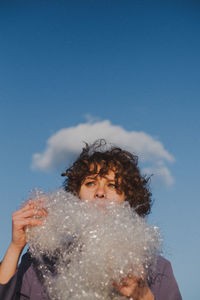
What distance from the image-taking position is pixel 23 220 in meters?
1.81

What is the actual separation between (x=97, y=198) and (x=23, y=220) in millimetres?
557

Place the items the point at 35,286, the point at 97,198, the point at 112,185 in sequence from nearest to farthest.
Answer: the point at 35,286, the point at 97,198, the point at 112,185

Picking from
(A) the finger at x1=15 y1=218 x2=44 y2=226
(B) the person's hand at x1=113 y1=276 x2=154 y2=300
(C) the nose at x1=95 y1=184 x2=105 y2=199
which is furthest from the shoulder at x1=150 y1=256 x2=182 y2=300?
(A) the finger at x1=15 y1=218 x2=44 y2=226

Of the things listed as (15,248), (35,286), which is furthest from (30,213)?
(35,286)

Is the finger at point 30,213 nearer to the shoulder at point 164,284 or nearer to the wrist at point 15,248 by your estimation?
the wrist at point 15,248

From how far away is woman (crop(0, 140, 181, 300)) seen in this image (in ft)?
5.94

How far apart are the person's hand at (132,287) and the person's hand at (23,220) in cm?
53

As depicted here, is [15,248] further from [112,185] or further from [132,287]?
[112,185]

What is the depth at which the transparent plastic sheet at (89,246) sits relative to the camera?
→ 1526 millimetres

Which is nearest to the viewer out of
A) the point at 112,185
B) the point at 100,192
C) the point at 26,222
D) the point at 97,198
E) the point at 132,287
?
the point at 132,287

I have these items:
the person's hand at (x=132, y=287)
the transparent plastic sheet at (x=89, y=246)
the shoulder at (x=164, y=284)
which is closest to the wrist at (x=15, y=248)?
the transparent plastic sheet at (x=89, y=246)

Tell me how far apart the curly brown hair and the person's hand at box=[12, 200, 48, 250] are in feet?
2.46

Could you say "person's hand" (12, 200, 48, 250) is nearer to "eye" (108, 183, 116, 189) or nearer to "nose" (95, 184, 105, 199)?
"nose" (95, 184, 105, 199)

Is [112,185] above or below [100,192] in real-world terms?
above
